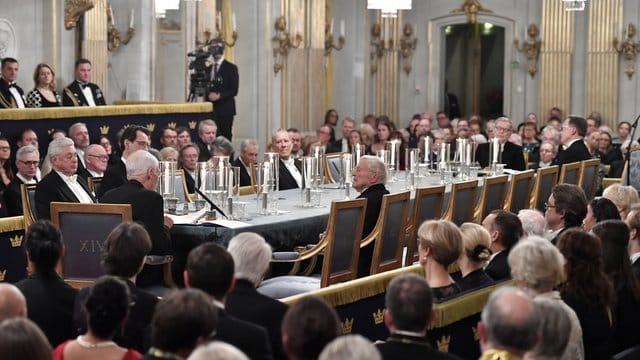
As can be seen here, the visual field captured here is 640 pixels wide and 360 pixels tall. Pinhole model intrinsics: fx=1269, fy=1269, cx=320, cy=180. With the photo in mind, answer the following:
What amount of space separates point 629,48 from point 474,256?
56.6 ft

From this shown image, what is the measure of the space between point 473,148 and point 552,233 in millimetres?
4619

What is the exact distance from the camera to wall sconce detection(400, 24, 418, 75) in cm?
2533

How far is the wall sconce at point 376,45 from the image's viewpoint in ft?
80.1

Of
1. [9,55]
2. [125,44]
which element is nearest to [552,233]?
[9,55]

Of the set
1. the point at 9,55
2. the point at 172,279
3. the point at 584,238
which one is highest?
the point at 9,55

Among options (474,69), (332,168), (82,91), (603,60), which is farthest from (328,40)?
(332,168)

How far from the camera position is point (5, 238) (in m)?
9.29

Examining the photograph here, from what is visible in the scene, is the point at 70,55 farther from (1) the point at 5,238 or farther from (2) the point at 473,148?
(1) the point at 5,238

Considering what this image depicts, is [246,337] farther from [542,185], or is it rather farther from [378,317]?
[542,185]

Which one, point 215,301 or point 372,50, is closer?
point 215,301

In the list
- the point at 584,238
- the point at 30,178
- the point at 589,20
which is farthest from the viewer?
the point at 589,20

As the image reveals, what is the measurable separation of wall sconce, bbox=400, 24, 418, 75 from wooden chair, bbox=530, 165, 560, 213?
44.9 ft

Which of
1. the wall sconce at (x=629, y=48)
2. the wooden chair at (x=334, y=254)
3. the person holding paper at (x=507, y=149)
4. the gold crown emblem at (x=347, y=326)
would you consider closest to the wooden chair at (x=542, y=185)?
the person holding paper at (x=507, y=149)

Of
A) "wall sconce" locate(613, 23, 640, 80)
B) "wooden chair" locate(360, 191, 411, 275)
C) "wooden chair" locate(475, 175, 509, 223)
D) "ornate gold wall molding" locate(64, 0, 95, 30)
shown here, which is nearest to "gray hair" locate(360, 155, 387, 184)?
"wooden chair" locate(360, 191, 411, 275)
